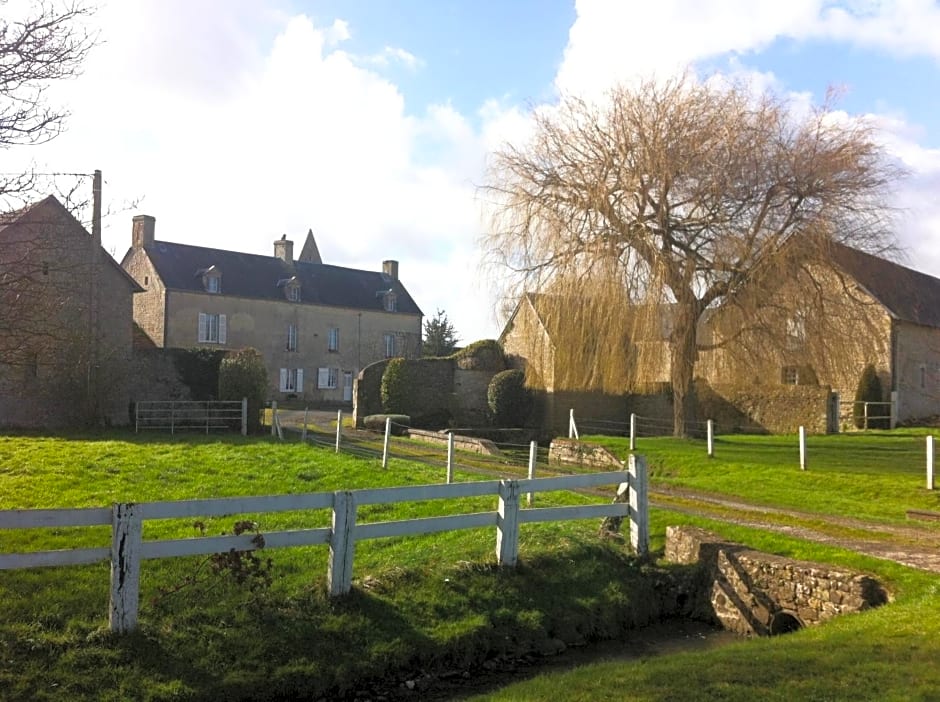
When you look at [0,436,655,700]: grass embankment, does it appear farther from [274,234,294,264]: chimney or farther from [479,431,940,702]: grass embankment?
[274,234,294,264]: chimney

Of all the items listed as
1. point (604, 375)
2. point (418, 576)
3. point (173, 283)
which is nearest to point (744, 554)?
point (418, 576)

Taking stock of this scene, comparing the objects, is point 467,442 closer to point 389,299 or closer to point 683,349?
point 683,349

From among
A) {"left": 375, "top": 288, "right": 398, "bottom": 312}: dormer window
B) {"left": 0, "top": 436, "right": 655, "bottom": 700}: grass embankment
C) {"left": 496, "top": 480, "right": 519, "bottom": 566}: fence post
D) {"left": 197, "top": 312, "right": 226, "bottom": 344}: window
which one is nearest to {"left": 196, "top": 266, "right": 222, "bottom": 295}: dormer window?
{"left": 197, "top": 312, "right": 226, "bottom": 344}: window

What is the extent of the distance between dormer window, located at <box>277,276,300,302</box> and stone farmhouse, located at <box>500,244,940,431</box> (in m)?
15.7

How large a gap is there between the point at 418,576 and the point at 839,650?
12.4 ft

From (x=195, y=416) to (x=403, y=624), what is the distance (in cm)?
1968

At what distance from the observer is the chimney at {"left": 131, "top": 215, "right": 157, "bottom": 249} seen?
40.5 metres

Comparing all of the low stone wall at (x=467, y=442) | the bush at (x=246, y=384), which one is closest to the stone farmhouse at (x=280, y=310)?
the bush at (x=246, y=384)

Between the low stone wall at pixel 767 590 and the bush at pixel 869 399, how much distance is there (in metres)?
22.6

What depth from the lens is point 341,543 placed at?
23.9ft

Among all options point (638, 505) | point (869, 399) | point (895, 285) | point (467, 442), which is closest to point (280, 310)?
point (467, 442)

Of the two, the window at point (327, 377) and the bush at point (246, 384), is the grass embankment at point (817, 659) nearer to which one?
the bush at point (246, 384)

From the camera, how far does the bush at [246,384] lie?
24.7 m

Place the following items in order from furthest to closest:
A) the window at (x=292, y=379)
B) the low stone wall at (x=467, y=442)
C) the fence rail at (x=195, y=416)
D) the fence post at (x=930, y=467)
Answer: the window at (x=292, y=379) → the fence rail at (x=195, y=416) → the low stone wall at (x=467, y=442) → the fence post at (x=930, y=467)
